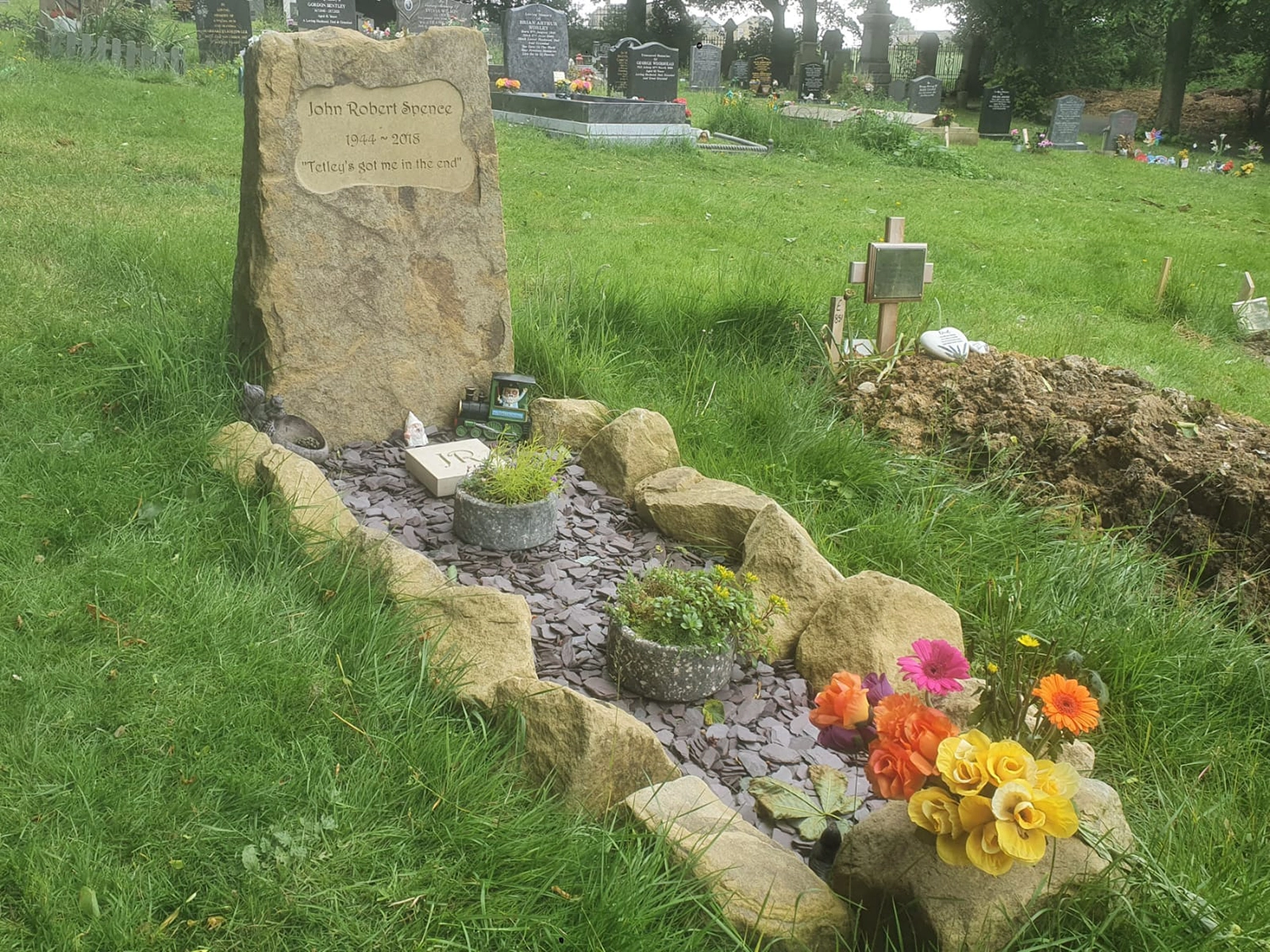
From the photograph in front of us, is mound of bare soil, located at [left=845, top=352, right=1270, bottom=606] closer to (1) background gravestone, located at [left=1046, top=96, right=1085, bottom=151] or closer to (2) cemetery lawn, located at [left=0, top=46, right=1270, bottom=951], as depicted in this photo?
(2) cemetery lawn, located at [left=0, top=46, right=1270, bottom=951]

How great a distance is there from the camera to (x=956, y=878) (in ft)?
6.72

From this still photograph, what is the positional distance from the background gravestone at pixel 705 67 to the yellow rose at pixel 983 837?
1055 inches

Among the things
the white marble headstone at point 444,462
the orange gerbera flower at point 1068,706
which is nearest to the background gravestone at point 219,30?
the white marble headstone at point 444,462

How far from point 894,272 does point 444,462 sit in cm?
252

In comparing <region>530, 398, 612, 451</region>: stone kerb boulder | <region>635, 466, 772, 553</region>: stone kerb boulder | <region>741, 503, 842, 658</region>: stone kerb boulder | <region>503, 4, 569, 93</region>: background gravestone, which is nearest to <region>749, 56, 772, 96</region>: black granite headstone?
<region>503, 4, 569, 93</region>: background gravestone

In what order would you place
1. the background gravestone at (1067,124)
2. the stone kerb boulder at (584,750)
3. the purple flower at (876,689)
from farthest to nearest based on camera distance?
1. the background gravestone at (1067,124)
2. the stone kerb boulder at (584,750)
3. the purple flower at (876,689)

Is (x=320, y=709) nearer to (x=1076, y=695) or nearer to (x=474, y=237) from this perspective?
(x=1076, y=695)

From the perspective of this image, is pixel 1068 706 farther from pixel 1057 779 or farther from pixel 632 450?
pixel 632 450

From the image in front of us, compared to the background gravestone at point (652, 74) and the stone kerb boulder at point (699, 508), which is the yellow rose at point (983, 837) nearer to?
the stone kerb boulder at point (699, 508)

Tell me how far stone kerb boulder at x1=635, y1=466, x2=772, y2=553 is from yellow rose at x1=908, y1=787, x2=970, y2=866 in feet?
5.55

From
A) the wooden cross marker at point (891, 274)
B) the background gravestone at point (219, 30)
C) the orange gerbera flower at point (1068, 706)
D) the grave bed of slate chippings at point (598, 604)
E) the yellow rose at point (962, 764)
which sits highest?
the background gravestone at point (219, 30)

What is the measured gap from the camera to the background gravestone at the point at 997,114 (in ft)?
71.3

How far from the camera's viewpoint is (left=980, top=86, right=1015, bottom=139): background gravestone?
71.3ft

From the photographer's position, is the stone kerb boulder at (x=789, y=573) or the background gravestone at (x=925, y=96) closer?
the stone kerb boulder at (x=789, y=573)
